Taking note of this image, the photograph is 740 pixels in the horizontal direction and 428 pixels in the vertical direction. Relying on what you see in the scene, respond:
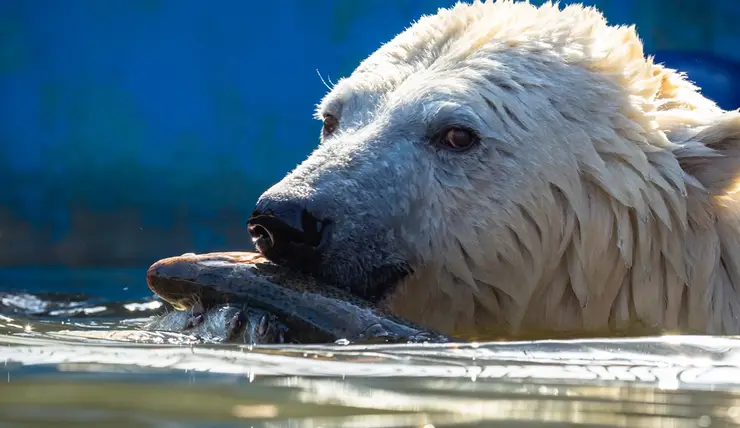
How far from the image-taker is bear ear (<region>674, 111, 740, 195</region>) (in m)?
2.70

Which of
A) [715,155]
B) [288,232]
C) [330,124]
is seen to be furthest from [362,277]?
[715,155]

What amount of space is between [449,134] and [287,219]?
64cm

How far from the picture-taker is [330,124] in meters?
3.08

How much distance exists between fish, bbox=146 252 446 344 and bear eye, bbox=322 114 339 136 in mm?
767

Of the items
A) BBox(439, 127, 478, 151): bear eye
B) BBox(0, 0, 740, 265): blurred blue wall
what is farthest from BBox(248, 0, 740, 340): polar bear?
BBox(0, 0, 740, 265): blurred blue wall

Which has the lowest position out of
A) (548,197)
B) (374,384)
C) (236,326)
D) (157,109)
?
(374,384)

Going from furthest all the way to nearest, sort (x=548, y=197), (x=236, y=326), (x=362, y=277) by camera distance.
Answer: (x=548, y=197)
(x=362, y=277)
(x=236, y=326)

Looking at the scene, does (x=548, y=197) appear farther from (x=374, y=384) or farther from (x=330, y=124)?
(x=374, y=384)

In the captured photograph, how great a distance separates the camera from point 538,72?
2.76m

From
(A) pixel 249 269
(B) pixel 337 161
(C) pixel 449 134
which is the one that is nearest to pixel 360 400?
(A) pixel 249 269

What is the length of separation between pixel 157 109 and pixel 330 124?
13.0ft

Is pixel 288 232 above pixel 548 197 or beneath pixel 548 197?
beneath

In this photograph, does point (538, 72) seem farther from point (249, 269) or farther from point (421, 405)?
point (421, 405)

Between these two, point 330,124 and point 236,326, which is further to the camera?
point 330,124
